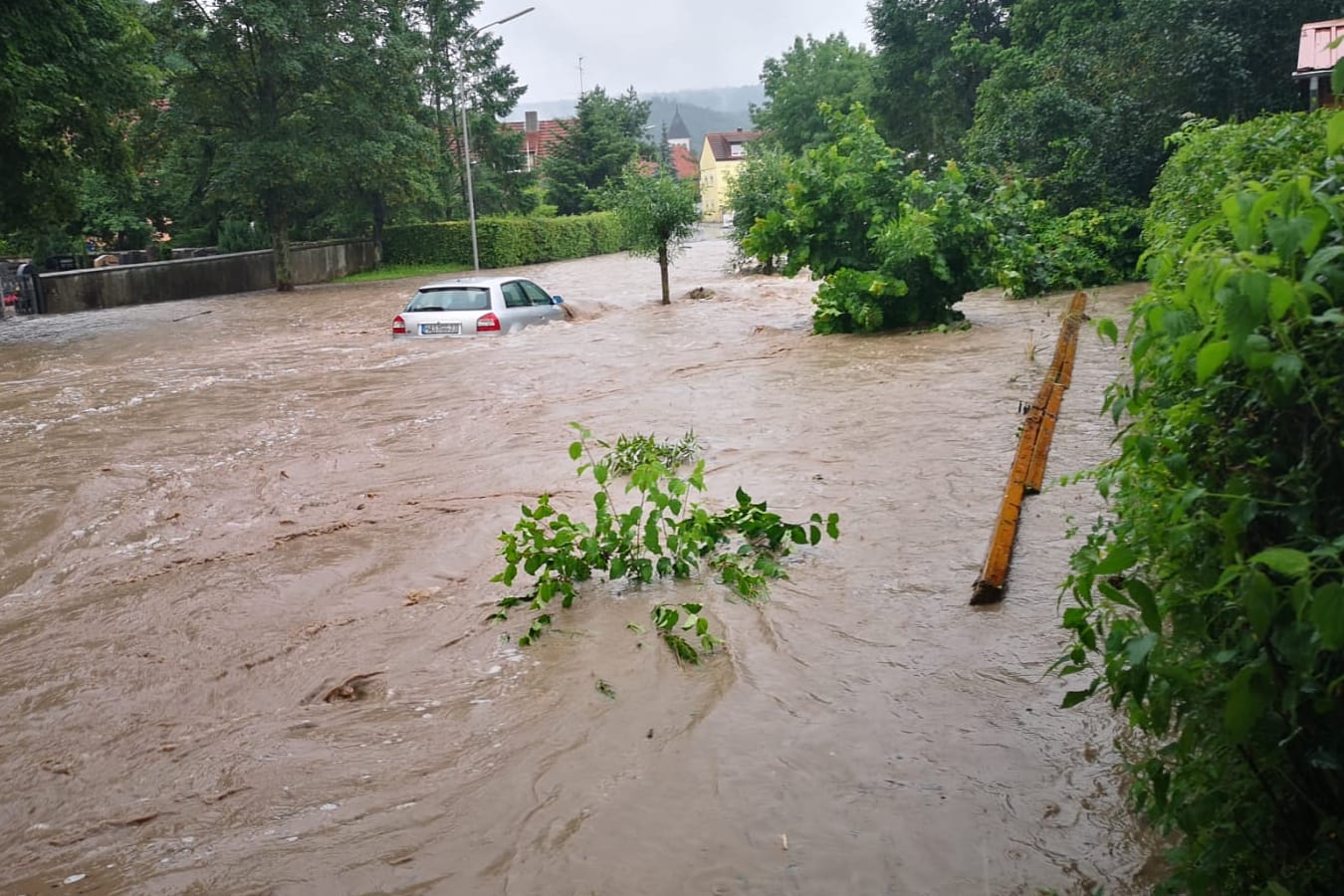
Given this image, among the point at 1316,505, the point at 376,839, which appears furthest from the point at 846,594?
the point at 1316,505

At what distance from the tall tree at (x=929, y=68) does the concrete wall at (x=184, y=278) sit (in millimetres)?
23150

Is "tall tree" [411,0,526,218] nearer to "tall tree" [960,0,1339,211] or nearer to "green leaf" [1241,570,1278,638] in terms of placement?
"tall tree" [960,0,1339,211]

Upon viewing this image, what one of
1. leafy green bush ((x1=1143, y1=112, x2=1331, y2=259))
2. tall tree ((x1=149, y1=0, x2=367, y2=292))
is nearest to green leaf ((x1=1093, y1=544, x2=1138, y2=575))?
leafy green bush ((x1=1143, y1=112, x2=1331, y2=259))

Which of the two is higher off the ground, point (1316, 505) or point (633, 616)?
point (1316, 505)

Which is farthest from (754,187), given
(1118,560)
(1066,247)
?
(1118,560)

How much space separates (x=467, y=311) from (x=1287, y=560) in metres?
17.9

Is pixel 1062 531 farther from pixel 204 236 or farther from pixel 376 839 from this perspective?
pixel 204 236

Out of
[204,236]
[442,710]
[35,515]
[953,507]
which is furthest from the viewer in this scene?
[204,236]

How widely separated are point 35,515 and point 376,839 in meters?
6.98

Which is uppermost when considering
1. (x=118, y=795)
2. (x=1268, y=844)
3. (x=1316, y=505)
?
(x=1316, y=505)

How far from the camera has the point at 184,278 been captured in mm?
34312

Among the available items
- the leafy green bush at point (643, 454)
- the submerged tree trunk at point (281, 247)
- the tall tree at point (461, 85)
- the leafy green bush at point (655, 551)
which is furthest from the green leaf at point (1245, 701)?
the tall tree at point (461, 85)

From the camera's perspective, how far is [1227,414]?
2645 millimetres

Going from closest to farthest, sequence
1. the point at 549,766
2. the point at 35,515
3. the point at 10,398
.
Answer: the point at 549,766 → the point at 35,515 → the point at 10,398
